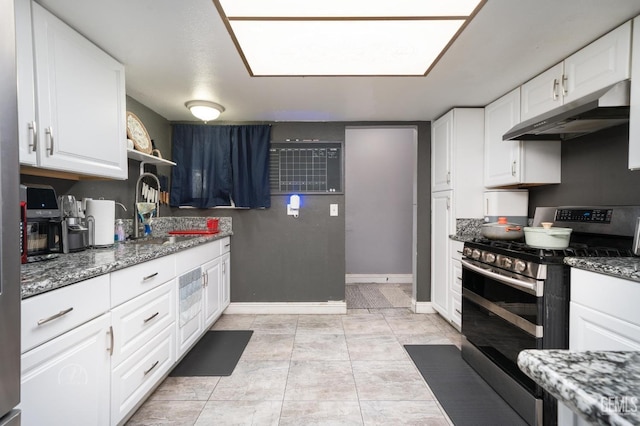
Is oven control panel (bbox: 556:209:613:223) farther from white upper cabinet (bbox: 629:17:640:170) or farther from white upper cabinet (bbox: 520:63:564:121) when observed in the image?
white upper cabinet (bbox: 520:63:564:121)

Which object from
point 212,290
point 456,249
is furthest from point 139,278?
point 456,249

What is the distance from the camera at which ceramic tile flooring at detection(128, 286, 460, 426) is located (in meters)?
1.63

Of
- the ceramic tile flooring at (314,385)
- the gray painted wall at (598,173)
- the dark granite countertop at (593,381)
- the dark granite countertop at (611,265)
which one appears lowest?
the ceramic tile flooring at (314,385)

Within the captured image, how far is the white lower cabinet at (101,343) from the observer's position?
3.26 ft

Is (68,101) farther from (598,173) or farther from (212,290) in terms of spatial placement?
(598,173)

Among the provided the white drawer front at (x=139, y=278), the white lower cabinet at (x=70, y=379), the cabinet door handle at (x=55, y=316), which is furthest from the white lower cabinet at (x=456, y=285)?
the cabinet door handle at (x=55, y=316)

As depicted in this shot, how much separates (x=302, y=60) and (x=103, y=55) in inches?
50.0

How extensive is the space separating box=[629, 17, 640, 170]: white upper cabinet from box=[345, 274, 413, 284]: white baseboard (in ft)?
11.0

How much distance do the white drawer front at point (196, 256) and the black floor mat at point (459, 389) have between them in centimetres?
193

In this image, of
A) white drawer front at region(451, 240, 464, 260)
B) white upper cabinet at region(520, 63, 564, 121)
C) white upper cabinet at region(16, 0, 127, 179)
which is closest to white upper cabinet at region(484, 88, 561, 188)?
white upper cabinet at region(520, 63, 564, 121)

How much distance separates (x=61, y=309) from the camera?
3.53 feet

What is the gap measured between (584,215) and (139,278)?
9.58 feet

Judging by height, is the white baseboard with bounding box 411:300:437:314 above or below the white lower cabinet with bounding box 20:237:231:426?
below

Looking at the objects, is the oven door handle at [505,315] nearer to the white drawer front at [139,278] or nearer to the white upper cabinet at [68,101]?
the white drawer front at [139,278]
